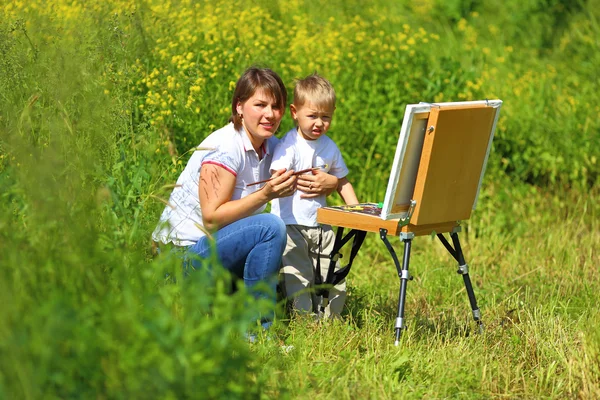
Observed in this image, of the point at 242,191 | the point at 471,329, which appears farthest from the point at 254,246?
the point at 471,329

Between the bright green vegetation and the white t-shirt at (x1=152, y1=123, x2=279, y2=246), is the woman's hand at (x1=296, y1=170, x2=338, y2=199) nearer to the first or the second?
the white t-shirt at (x1=152, y1=123, x2=279, y2=246)

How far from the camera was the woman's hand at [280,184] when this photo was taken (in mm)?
3744

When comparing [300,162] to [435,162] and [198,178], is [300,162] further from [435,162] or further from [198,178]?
[435,162]

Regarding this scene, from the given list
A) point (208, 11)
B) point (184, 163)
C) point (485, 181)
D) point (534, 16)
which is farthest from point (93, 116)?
point (534, 16)

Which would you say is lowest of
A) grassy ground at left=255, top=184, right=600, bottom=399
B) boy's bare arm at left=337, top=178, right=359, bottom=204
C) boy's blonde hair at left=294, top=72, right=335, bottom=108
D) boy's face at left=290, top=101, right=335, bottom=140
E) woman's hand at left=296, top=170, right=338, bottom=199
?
grassy ground at left=255, top=184, right=600, bottom=399

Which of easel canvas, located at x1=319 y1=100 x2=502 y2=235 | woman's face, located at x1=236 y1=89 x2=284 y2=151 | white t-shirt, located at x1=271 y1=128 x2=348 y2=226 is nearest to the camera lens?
easel canvas, located at x1=319 y1=100 x2=502 y2=235

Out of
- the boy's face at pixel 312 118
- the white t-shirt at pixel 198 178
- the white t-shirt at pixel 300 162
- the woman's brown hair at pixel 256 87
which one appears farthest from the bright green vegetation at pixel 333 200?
the boy's face at pixel 312 118

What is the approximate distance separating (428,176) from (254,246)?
0.79 metres

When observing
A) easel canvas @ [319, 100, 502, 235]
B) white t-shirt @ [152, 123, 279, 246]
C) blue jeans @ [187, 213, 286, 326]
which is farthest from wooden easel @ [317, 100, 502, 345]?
white t-shirt @ [152, 123, 279, 246]

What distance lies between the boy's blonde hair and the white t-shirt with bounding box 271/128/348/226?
178 mm

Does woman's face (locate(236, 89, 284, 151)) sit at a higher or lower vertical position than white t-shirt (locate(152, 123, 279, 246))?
higher

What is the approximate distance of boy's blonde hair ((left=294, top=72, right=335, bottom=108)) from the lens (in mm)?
4062

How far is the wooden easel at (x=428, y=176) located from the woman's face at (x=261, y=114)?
0.45m

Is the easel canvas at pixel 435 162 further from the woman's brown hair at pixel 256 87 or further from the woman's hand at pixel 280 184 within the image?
the woman's brown hair at pixel 256 87
